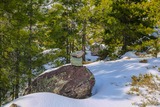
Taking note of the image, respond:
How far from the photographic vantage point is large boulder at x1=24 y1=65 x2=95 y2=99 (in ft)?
38.2

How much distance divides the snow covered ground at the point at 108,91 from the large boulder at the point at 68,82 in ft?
1.79

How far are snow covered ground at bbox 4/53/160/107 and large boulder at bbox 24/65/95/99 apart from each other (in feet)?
1.79

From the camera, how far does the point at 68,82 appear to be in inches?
473

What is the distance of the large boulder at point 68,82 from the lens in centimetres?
1164

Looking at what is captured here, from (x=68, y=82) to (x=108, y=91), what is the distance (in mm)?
1772

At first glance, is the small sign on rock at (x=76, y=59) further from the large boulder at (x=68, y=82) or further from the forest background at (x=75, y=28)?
the forest background at (x=75, y=28)

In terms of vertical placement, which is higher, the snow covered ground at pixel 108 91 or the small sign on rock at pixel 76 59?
the small sign on rock at pixel 76 59

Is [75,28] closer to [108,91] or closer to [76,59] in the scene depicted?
[76,59]

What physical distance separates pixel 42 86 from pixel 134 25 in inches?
418

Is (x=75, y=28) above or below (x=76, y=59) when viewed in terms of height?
above

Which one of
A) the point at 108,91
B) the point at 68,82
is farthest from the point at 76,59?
the point at 108,91

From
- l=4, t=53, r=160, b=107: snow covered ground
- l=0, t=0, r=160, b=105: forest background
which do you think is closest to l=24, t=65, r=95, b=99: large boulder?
l=4, t=53, r=160, b=107: snow covered ground

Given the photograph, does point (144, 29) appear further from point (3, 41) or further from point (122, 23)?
point (3, 41)

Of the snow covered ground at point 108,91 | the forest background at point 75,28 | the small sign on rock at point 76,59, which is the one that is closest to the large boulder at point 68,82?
the small sign on rock at point 76,59
